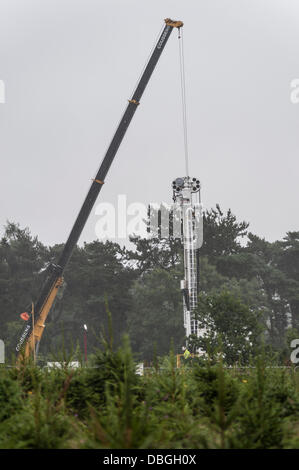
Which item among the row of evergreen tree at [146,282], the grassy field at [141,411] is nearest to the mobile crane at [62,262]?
the grassy field at [141,411]

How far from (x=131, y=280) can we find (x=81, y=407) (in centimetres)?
6055

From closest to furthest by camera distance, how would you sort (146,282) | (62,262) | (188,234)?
1. (62,262)
2. (188,234)
3. (146,282)

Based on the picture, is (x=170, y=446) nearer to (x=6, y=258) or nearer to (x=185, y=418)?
(x=185, y=418)

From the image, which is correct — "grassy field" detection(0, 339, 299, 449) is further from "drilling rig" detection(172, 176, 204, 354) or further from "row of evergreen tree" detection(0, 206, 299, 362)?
"row of evergreen tree" detection(0, 206, 299, 362)

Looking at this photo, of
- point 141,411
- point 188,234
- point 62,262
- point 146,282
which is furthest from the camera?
point 146,282

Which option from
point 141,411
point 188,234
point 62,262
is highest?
point 188,234

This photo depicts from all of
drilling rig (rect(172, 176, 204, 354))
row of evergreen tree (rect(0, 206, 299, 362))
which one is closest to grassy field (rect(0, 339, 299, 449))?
drilling rig (rect(172, 176, 204, 354))

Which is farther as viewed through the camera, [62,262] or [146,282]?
[146,282]

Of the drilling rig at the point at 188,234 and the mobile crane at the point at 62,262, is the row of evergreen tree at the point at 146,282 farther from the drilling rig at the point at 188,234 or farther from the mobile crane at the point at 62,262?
the mobile crane at the point at 62,262

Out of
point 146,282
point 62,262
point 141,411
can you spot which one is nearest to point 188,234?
point 62,262

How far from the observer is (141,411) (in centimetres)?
772

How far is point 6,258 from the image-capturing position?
6931 centimetres

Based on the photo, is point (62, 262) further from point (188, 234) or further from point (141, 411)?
point (141, 411)

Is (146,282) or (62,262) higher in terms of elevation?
(146,282)
